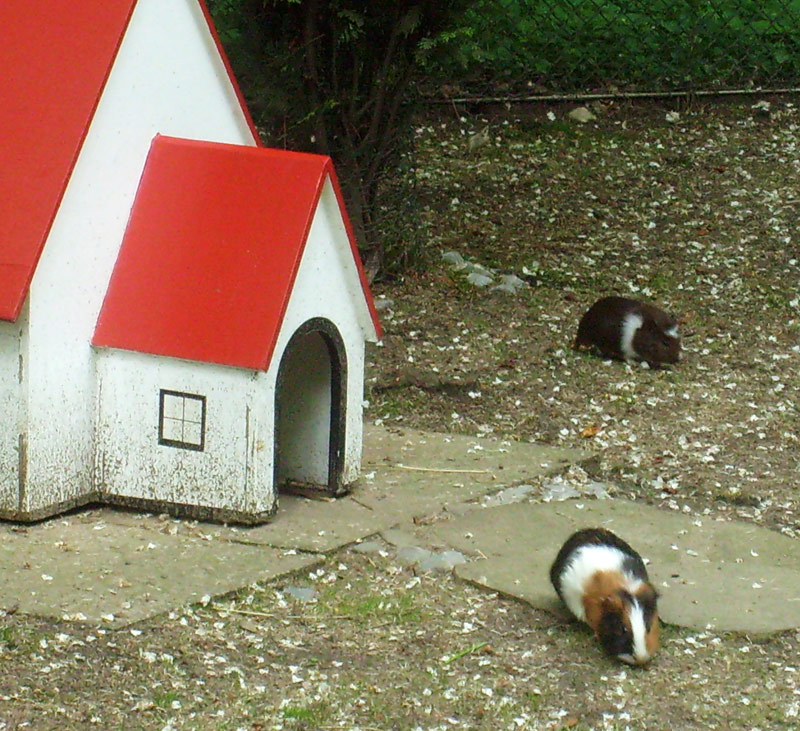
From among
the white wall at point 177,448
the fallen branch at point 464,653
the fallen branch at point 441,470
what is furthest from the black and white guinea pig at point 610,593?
the fallen branch at point 441,470

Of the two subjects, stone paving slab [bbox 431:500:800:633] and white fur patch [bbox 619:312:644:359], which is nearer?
stone paving slab [bbox 431:500:800:633]

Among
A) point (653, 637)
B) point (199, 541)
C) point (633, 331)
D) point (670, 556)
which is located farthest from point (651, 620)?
point (633, 331)

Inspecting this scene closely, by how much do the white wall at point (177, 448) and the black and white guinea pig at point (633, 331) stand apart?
281 centimetres

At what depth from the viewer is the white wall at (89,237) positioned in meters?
4.41

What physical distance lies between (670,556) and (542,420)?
1.67 meters

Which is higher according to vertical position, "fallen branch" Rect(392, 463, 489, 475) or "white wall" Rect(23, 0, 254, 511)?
"white wall" Rect(23, 0, 254, 511)

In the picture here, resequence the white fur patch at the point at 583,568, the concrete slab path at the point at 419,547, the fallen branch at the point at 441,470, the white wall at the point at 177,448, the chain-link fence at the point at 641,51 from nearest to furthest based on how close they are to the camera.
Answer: the white fur patch at the point at 583,568 < the concrete slab path at the point at 419,547 < the white wall at the point at 177,448 < the fallen branch at the point at 441,470 < the chain-link fence at the point at 641,51

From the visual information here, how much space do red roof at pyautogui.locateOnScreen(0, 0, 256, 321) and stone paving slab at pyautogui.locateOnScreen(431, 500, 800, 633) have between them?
5.57 feet

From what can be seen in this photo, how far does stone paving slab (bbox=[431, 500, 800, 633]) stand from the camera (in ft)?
13.3

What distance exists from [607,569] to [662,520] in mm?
1168

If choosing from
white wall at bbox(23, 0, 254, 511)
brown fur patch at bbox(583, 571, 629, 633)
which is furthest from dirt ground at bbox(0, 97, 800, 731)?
white wall at bbox(23, 0, 254, 511)

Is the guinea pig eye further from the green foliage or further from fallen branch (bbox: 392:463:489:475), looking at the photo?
the green foliage

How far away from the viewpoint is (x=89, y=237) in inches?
178

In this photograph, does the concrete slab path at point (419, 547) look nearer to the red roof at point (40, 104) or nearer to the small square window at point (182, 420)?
the small square window at point (182, 420)
